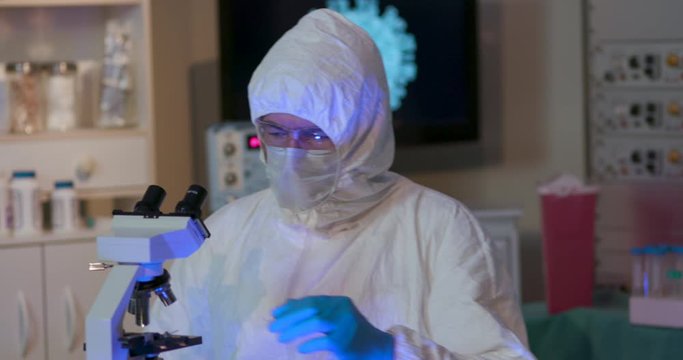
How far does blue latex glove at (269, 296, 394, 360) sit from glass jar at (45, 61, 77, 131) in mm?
1899

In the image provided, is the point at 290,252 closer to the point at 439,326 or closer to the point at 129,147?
the point at 439,326

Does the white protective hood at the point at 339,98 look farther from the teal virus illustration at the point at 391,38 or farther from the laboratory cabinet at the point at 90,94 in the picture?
the teal virus illustration at the point at 391,38

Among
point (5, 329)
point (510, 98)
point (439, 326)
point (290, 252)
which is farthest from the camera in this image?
point (510, 98)

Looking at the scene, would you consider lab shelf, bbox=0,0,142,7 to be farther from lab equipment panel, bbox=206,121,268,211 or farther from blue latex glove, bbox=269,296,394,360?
blue latex glove, bbox=269,296,394,360

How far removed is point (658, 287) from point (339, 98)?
1.50m

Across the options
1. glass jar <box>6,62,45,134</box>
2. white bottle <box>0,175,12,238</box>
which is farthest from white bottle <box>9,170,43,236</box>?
glass jar <box>6,62,45,134</box>

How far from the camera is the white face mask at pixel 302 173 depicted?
1896 millimetres

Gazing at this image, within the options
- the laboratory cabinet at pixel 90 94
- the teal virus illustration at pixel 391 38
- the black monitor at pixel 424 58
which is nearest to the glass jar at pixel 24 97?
the laboratory cabinet at pixel 90 94

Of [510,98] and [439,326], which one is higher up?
[510,98]

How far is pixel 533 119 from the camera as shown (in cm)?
409

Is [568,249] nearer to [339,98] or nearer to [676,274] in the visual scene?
[676,274]

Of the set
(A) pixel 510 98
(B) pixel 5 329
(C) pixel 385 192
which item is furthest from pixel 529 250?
(C) pixel 385 192

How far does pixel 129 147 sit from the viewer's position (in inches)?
130

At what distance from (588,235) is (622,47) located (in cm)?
72
